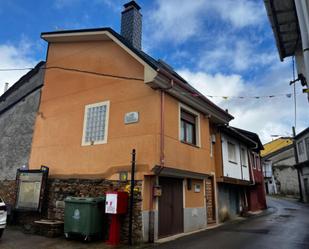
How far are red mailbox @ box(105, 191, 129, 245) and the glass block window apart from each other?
246 centimetres

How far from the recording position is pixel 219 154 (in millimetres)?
14594

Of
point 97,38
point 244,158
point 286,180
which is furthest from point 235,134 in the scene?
point 286,180

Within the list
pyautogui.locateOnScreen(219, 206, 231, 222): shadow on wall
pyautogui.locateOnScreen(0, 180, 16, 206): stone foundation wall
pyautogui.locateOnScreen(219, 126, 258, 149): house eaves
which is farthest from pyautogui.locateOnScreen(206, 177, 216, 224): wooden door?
pyautogui.locateOnScreen(0, 180, 16, 206): stone foundation wall

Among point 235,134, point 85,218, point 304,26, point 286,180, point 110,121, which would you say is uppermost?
point 235,134

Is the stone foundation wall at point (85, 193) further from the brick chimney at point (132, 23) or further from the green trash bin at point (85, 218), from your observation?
the brick chimney at point (132, 23)

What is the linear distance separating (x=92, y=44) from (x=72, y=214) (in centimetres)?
694

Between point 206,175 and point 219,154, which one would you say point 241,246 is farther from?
point 219,154

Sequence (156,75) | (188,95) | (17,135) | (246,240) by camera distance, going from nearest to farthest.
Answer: (246,240) → (156,75) → (188,95) → (17,135)

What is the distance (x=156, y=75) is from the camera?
9070 millimetres

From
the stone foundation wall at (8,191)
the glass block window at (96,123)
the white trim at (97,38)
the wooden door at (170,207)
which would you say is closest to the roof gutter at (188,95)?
the white trim at (97,38)

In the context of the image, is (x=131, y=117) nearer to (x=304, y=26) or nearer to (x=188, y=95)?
(x=188, y=95)

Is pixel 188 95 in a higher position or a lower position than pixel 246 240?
higher

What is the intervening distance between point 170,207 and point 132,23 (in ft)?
28.5

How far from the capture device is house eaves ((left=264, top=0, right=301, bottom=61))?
20.6 ft
